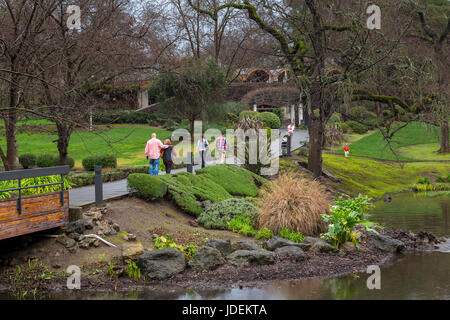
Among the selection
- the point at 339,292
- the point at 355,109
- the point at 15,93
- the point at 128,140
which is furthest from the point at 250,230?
the point at 355,109

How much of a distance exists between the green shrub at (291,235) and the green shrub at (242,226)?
2.96 ft

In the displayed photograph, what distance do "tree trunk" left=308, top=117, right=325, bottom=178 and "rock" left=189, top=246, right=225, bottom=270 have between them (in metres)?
14.1

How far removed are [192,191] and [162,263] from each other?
6018mm

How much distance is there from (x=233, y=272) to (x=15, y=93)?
7.51 m

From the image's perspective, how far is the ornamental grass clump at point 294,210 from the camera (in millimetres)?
13633

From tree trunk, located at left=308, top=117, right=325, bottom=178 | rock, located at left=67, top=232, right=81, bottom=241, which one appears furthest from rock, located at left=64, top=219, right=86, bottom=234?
tree trunk, located at left=308, top=117, right=325, bottom=178

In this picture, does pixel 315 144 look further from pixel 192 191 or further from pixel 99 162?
pixel 99 162

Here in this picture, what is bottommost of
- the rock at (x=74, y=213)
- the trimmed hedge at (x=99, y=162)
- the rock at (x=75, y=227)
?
the rock at (x=75, y=227)

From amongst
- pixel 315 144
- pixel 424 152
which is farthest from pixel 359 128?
pixel 315 144

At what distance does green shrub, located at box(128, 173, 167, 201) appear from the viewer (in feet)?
48.2

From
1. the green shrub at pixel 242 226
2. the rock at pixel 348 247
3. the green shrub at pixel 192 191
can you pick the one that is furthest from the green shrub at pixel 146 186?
the rock at pixel 348 247

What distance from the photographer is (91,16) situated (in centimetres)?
1888

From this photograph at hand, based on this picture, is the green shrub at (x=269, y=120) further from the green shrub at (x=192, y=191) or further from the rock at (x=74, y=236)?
the rock at (x=74, y=236)

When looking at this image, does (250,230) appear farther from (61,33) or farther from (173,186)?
(61,33)
